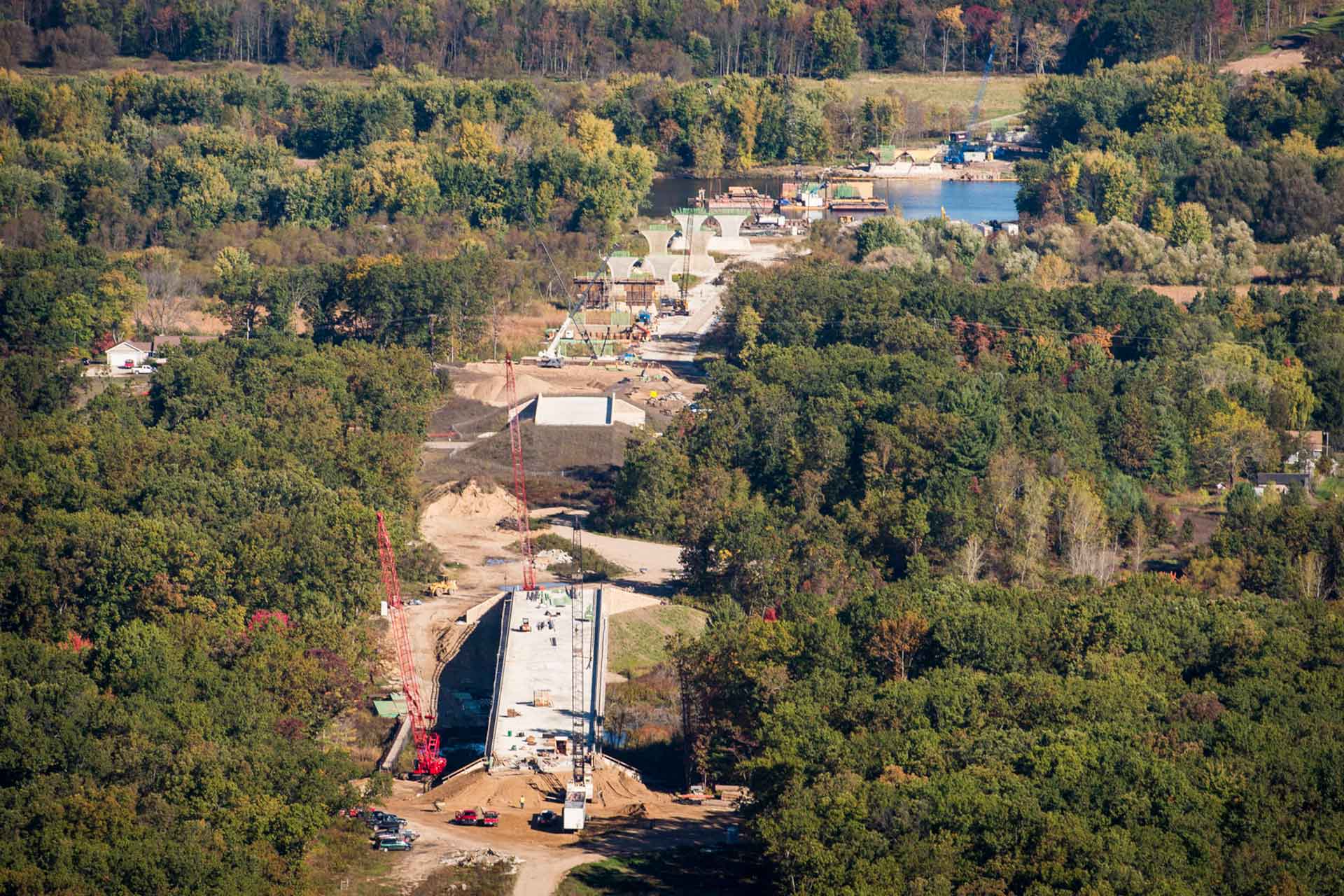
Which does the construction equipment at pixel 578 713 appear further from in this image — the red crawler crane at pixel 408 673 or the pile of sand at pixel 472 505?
the pile of sand at pixel 472 505

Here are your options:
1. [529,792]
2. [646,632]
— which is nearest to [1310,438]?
[646,632]

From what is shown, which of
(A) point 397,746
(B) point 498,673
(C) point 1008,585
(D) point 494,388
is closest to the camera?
(A) point 397,746

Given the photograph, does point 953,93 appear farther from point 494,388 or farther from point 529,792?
point 529,792

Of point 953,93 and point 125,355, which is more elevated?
point 953,93

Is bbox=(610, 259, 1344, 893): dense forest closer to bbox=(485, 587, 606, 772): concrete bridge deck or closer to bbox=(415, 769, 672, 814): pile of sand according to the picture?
bbox=(415, 769, 672, 814): pile of sand

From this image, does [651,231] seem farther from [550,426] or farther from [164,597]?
[164,597]

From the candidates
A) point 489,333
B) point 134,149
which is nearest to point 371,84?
point 134,149

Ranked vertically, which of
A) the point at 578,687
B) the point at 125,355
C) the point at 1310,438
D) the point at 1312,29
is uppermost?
the point at 1312,29
